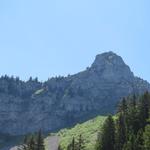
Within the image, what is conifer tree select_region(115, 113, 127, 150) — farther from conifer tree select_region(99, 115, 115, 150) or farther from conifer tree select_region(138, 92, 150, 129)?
conifer tree select_region(138, 92, 150, 129)

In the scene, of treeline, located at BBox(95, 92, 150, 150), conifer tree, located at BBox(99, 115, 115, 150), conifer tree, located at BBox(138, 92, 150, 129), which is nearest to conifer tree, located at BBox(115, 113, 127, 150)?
treeline, located at BBox(95, 92, 150, 150)

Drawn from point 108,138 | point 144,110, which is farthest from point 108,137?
point 144,110

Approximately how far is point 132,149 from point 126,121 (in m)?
20.8

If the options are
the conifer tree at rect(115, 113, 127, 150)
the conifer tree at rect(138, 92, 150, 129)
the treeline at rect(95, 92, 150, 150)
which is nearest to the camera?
the conifer tree at rect(115, 113, 127, 150)

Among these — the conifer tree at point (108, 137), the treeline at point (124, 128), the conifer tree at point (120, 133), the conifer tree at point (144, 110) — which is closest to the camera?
the conifer tree at point (120, 133)

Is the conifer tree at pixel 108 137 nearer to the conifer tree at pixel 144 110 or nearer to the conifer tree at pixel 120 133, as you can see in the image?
the conifer tree at pixel 120 133

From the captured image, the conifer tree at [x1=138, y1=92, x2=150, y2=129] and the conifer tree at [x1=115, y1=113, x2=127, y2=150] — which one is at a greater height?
the conifer tree at [x1=138, y1=92, x2=150, y2=129]

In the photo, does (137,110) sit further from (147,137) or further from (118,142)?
(147,137)

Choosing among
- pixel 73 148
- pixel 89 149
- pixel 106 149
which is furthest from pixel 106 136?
pixel 89 149

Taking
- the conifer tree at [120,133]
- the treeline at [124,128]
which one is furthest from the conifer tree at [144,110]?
the conifer tree at [120,133]

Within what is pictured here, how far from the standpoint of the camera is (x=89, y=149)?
626 ft

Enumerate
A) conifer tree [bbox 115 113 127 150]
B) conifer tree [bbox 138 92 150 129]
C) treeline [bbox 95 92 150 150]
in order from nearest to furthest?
conifer tree [bbox 115 113 127 150] → treeline [bbox 95 92 150 150] → conifer tree [bbox 138 92 150 129]

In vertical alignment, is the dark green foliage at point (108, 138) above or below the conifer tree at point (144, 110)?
below

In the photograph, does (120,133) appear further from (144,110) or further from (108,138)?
(144,110)
